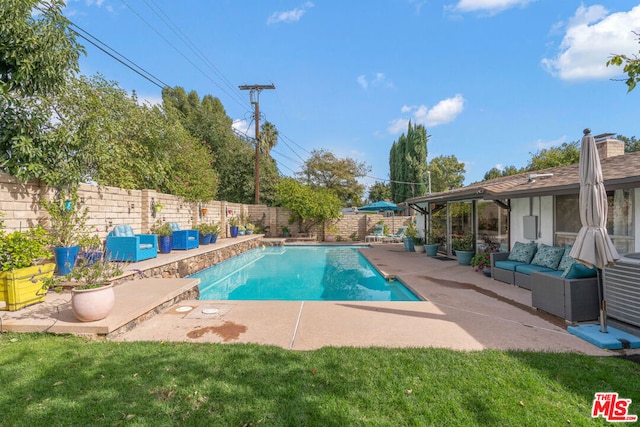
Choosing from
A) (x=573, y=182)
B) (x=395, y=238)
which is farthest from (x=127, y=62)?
(x=395, y=238)

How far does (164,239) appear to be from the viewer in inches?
368

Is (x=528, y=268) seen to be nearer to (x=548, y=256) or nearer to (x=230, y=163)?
(x=548, y=256)

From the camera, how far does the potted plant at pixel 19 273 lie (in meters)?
4.14

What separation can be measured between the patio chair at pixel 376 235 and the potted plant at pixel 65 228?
14.4 metres

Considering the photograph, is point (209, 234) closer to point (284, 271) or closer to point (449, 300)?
point (284, 271)

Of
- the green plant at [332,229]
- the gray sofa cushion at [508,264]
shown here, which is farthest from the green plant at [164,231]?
the green plant at [332,229]

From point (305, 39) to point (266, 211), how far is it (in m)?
10.9

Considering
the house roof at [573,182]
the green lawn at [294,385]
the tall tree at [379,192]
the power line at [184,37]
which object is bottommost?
the green lawn at [294,385]

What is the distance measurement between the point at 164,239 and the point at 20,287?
5224 millimetres

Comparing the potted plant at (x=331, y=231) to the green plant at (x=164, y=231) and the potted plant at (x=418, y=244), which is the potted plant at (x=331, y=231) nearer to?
the potted plant at (x=418, y=244)

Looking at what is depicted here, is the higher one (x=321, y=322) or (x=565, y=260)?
(x=565, y=260)

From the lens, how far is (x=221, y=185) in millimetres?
24016

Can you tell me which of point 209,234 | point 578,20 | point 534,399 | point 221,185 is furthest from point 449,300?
point 221,185

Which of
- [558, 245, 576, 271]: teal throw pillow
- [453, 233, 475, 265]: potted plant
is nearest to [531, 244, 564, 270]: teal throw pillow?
[558, 245, 576, 271]: teal throw pillow
